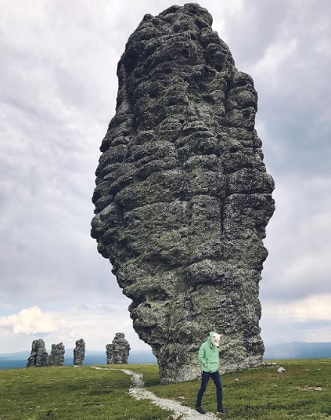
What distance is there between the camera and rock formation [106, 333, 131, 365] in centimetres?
11531

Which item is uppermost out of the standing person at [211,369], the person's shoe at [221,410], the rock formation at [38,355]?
the rock formation at [38,355]

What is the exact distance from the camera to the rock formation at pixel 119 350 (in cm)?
11531

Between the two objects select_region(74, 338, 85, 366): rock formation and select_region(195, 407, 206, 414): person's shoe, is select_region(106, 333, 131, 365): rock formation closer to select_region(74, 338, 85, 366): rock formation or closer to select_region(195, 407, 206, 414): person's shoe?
select_region(74, 338, 85, 366): rock formation

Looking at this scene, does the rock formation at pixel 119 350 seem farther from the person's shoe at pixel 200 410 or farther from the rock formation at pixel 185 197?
the person's shoe at pixel 200 410

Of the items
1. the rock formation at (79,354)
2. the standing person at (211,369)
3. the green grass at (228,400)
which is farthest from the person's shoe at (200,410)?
the rock formation at (79,354)

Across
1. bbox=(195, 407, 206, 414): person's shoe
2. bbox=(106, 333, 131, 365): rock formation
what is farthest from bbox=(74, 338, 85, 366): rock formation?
bbox=(195, 407, 206, 414): person's shoe

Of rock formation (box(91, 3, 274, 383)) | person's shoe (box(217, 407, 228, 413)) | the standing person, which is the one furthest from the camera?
rock formation (box(91, 3, 274, 383))

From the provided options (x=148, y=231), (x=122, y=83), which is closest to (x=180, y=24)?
(x=122, y=83)

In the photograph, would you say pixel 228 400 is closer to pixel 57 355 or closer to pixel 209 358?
pixel 209 358

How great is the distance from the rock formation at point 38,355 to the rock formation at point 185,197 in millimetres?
66632

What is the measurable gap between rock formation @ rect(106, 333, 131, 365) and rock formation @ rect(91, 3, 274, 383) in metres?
61.8

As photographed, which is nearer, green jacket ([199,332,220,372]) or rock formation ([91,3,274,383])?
green jacket ([199,332,220,372])

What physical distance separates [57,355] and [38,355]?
5866mm

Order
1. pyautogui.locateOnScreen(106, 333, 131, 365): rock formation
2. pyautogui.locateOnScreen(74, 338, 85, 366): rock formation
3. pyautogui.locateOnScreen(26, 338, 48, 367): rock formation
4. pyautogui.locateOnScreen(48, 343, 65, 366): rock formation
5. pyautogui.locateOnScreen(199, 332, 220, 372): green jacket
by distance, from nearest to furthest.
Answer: pyautogui.locateOnScreen(199, 332, 220, 372): green jacket < pyautogui.locateOnScreen(26, 338, 48, 367): rock formation < pyautogui.locateOnScreen(106, 333, 131, 365): rock formation < pyautogui.locateOnScreen(48, 343, 65, 366): rock formation < pyautogui.locateOnScreen(74, 338, 85, 366): rock formation
